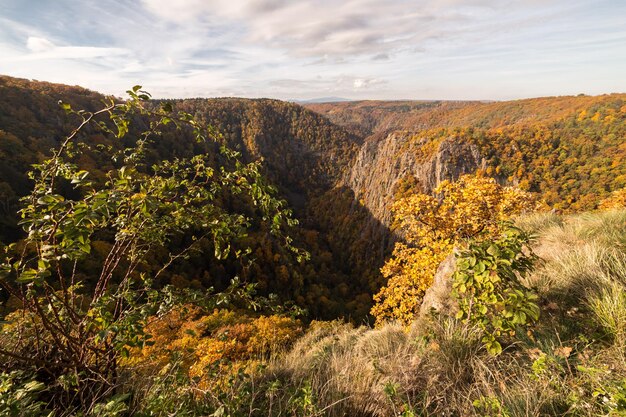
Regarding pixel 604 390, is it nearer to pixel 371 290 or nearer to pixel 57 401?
pixel 57 401

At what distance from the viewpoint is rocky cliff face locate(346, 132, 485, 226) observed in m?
114

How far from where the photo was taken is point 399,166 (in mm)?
135750

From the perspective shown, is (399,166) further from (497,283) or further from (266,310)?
(266,310)

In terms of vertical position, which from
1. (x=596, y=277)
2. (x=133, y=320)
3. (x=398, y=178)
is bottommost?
(x=398, y=178)

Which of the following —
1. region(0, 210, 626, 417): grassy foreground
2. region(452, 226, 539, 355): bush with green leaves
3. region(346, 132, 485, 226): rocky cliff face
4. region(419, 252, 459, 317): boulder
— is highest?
region(452, 226, 539, 355): bush with green leaves

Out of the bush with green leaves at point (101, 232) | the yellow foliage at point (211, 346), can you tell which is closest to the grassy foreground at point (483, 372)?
the yellow foliage at point (211, 346)

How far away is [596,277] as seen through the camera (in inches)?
202

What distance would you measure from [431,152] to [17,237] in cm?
12793

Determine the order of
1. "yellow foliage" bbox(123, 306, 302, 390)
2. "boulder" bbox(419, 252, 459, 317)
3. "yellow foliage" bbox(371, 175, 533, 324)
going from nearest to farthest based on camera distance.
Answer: "yellow foliage" bbox(123, 306, 302, 390), "boulder" bbox(419, 252, 459, 317), "yellow foliage" bbox(371, 175, 533, 324)

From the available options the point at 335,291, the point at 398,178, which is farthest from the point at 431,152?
the point at 335,291

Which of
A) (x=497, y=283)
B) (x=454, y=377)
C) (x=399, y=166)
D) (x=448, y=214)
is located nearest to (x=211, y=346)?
(x=454, y=377)

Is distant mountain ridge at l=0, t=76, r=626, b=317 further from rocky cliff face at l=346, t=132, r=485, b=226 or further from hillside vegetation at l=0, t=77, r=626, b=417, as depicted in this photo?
hillside vegetation at l=0, t=77, r=626, b=417

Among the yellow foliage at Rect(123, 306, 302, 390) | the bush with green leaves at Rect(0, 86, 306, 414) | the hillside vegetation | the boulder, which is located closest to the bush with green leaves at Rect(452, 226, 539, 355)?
the hillside vegetation

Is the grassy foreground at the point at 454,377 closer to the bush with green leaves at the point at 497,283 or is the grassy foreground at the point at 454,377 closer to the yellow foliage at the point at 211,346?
the yellow foliage at the point at 211,346
